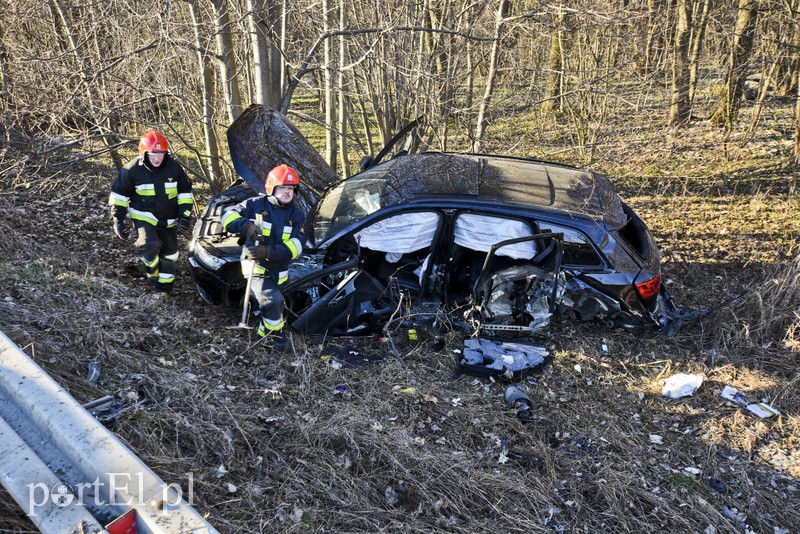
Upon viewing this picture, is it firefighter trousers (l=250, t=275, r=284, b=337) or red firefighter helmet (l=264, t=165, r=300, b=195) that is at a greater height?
red firefighter helmet (l=264, t=165, r=300, b=195)

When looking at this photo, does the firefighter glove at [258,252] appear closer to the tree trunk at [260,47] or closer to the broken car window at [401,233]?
the broken car window at [401,233]

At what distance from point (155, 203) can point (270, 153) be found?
1218 mm

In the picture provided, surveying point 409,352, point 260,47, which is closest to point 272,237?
point 409,352

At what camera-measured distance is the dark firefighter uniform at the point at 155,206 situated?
5434 millimetres

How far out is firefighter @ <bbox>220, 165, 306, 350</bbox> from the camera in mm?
4859

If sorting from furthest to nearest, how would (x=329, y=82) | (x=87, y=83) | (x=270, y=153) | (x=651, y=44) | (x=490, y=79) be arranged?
(x=651, y=44) < (x=490, y=79) < (x=329, y=82) < (x=87, y=83) < (x=270, y=153)

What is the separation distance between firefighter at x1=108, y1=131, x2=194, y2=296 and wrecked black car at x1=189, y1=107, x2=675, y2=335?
339 millimetres

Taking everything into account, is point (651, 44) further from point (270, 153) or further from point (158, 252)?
point (158, 252)

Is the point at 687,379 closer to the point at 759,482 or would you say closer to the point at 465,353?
the point at 759,482

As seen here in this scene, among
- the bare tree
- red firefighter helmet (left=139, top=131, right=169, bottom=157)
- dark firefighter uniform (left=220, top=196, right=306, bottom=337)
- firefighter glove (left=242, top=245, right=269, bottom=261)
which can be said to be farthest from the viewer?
the bare tree

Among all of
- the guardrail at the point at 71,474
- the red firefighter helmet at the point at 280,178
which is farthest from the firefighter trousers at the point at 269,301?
the guardrail at the point at 71,474

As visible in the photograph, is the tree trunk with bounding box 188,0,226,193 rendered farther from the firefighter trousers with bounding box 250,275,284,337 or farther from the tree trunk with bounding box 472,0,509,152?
the tree trunk with bounding box 472,0,509,152

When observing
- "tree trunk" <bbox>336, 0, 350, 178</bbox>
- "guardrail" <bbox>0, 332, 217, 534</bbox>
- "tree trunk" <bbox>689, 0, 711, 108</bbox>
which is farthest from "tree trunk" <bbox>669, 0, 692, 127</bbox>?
"guardrail" <bbox>0, 332, 217, 534</bbox>

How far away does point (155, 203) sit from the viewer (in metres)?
5.58
